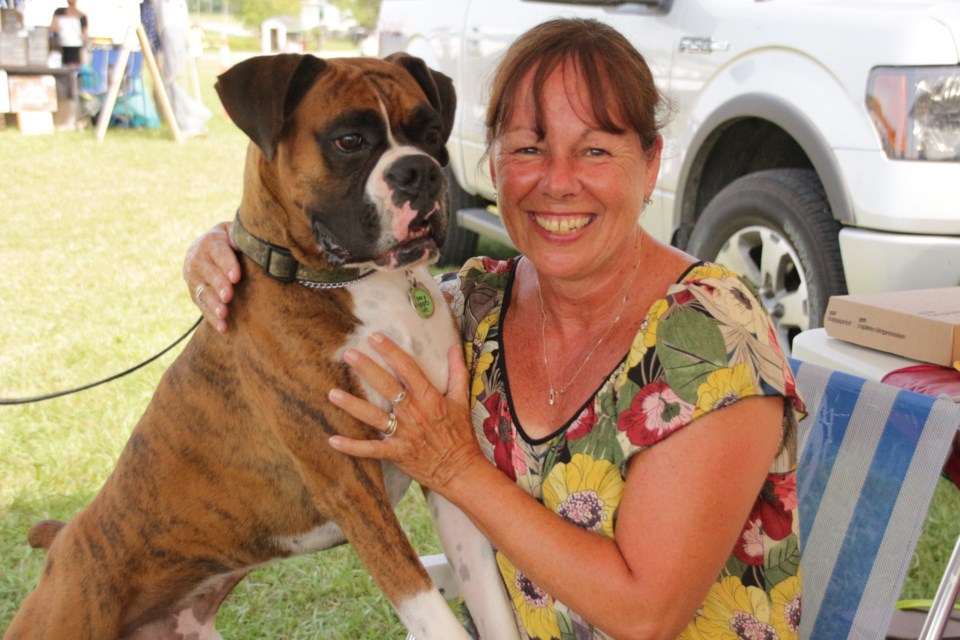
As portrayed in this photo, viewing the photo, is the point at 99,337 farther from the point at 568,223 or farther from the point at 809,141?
the point at 568,223

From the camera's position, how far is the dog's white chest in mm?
2158

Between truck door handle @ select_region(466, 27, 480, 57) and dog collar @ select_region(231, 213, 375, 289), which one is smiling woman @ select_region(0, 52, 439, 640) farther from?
truck door handle @ select_region(466, 27, 480, 57)

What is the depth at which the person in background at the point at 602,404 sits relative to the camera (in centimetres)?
178

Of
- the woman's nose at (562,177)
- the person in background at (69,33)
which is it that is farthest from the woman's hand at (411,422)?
the person in background at (69,33)

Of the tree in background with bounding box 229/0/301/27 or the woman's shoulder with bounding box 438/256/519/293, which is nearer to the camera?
the woman's shoulder with bounding box 438/256/519/293

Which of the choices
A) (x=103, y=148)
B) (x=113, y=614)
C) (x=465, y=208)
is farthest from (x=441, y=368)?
(x=103, y=148)

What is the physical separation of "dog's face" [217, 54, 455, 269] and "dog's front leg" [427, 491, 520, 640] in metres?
0.58

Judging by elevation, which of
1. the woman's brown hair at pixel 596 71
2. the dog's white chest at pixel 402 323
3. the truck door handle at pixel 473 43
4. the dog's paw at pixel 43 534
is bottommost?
the dog's paw at pixel 43 534

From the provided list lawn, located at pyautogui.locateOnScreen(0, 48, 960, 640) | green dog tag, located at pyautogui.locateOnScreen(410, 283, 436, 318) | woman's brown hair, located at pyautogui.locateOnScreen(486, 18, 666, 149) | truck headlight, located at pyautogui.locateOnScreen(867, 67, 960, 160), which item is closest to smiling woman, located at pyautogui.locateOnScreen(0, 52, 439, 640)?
lawn, located at pyautogui.locateOnScreen(0, 48, 960, 640)

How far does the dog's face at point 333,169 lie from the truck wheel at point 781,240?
6.98ft

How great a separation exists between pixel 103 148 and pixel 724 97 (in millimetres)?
10626

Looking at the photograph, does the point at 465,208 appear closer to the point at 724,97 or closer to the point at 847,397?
the point at 724,97

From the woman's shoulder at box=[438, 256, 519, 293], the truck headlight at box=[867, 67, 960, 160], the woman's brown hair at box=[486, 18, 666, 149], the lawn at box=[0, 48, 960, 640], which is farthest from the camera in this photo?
the truck headlight at box=[867, 67, 960, 160]

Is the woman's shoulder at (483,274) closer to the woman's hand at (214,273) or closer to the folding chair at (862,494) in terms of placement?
the woman's hand at (214,273)
